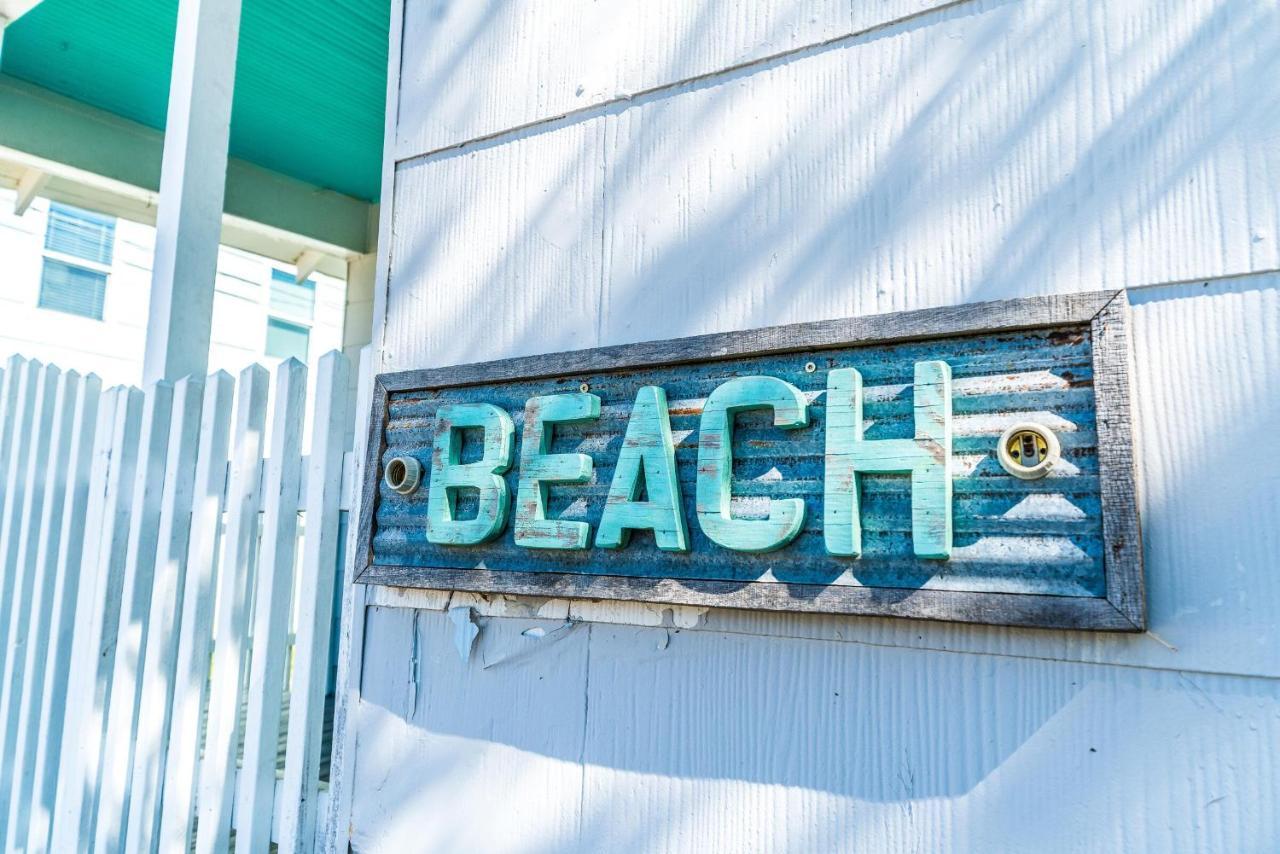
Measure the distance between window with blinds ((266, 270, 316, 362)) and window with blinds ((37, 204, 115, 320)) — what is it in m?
1.27

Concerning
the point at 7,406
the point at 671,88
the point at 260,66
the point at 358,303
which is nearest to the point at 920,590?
the point at 671,88

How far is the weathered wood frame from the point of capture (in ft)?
3.21

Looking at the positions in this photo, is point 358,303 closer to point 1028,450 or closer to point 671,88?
point 671,88

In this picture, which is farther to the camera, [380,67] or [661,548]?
[380,67]

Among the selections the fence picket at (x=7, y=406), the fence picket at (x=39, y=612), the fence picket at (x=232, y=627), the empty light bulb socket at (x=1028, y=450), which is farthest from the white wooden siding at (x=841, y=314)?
the fence picket at (x=7, y=406)

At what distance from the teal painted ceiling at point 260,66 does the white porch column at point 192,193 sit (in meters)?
1.29

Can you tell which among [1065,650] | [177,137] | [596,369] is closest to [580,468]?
[596,369]

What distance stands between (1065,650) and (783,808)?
0.43m

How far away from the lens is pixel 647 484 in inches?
51.3

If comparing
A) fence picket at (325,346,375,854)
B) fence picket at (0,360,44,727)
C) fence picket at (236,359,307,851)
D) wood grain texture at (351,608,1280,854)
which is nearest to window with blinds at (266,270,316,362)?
fence picket at (0,360,44,727)

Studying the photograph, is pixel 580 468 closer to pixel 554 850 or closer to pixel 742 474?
pixel 742 474

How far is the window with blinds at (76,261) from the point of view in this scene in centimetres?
687

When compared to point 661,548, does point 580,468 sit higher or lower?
higher

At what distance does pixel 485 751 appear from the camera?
1.50 m
